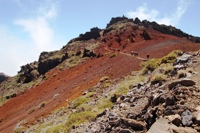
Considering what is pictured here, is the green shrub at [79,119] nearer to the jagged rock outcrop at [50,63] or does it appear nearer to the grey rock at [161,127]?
the grey rock at [161,127]

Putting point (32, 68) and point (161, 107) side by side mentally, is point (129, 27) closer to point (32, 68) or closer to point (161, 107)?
point (32, 68)

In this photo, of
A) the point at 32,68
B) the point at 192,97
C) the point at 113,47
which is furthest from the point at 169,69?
the point at 32,68

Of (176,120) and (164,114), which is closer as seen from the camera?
(176,120)

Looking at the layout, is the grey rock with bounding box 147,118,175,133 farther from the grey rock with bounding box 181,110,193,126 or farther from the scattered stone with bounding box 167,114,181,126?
the grey rock with bounding box 181,110,193,126

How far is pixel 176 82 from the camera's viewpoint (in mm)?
11883

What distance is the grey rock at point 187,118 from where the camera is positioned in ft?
28.0

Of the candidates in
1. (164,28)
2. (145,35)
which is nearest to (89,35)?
(145,35)

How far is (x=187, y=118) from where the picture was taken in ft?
28.6

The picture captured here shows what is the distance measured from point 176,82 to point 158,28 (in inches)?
2486

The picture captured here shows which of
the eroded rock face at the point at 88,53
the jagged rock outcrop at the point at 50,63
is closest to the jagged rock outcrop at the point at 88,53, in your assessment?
the eroded rock face at the point at 88,53

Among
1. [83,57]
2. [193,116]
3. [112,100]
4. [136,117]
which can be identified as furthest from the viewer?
[83,57]

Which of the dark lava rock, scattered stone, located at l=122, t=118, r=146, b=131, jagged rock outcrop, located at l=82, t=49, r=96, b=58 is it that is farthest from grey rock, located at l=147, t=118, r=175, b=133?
the dark lava rock

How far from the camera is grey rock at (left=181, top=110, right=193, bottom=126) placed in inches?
336

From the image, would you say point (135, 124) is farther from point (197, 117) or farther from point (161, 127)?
point (197, 117)
